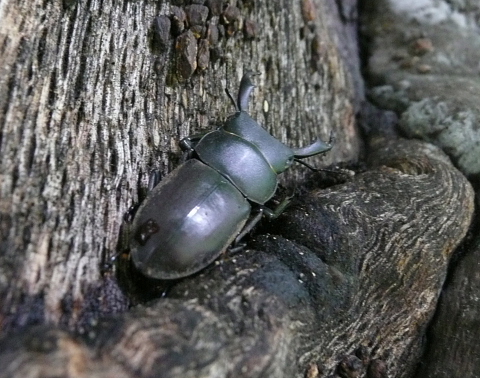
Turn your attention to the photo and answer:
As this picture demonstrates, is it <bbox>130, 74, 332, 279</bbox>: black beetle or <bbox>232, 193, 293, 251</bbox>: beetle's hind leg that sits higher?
<bbox>130, 74, 332, 279</bbox>: black beetle

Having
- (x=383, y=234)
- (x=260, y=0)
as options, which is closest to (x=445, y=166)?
(x=383, y=234)

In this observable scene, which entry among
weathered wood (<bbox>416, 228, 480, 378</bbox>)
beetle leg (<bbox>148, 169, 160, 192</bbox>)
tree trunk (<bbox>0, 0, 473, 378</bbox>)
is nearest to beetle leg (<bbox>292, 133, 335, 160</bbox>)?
tree trunk (<bbox>0, 0, 473, 378</bbox>)

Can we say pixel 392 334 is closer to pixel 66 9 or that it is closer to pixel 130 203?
pixel 130 203

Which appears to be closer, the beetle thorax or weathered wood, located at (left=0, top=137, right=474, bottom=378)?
weathered wood, located at (left=0, top=137, right=474, bottom=378)

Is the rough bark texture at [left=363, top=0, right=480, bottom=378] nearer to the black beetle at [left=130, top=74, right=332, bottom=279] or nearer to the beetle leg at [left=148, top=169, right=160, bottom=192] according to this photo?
the black beetle at [left=130, top=74, right=332, bottom=279]

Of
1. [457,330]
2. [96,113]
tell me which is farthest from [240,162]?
[457,330]

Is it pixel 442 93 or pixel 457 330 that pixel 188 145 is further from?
pixel 442 93
